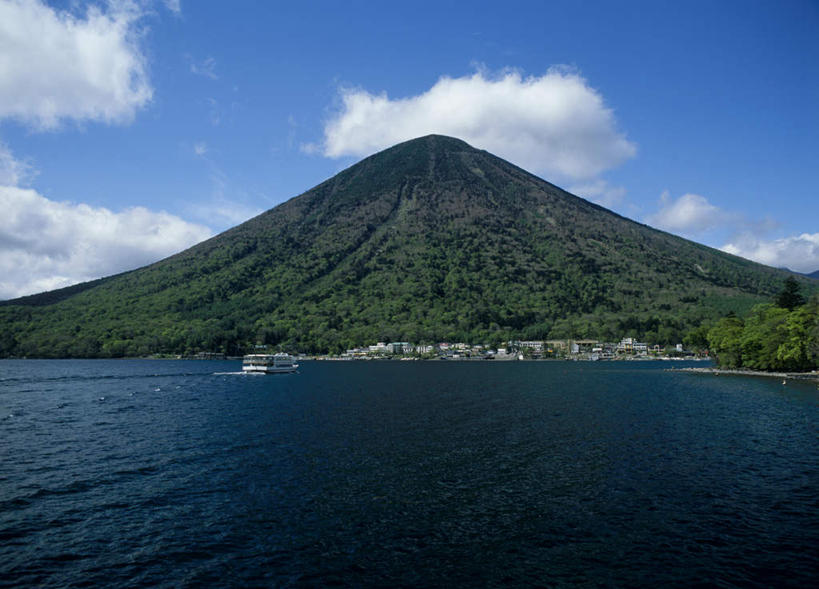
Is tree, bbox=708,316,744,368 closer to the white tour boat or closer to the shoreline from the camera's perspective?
the shoreline

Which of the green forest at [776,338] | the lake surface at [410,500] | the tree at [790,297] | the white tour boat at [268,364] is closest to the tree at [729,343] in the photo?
the green forest at [776,338]

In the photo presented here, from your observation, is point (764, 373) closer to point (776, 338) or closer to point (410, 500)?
point (776, 338)

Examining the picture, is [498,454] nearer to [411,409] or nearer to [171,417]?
[411,409]

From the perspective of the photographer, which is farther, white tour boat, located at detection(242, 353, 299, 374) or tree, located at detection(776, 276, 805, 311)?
white tour boat, located at detection(242, 353, 299, 374)

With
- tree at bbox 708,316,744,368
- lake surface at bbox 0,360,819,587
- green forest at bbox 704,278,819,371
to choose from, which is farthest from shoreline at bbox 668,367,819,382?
lake surface at bbox 0,360,819,587

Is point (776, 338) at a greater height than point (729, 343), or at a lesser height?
greater

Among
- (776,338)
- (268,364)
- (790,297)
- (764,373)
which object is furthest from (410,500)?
(790,297)
